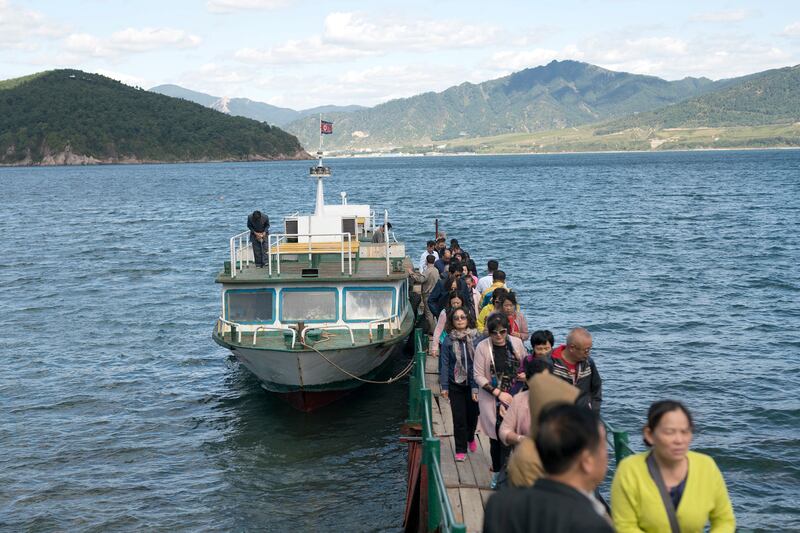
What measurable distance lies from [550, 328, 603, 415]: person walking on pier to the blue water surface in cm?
618

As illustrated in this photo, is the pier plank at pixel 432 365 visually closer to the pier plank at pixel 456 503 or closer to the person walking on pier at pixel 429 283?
the person walking on pier at pixel 429 283

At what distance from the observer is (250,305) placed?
62.7 ft

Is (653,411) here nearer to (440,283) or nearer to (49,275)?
(440,283)

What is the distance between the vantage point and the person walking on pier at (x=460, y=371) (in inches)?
432

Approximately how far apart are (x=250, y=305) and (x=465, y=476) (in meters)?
9.06

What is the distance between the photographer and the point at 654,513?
231 inches

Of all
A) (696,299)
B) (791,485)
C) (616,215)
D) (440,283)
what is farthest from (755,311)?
(616,215)

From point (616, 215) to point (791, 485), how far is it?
5789cm

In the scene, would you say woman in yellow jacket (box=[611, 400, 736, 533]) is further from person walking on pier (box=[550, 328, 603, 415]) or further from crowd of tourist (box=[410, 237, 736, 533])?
person walking on pier (box=[550, 328, 603, 415])

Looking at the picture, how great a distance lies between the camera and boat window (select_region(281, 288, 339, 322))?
19.0 metres

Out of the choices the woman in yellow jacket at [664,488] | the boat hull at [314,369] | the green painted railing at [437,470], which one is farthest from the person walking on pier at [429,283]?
the woman in yellow jacket at [664,488]

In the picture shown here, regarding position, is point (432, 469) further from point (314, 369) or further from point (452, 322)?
point (314, 369)

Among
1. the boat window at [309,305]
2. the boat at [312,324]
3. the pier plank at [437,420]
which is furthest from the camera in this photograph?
A: the boat window at [309,305]

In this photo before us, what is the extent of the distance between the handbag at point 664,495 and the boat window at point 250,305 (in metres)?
13.7
